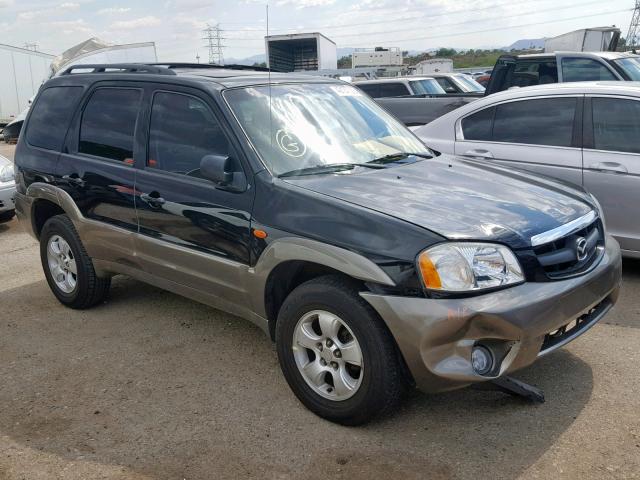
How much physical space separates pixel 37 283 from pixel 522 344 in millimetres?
4647

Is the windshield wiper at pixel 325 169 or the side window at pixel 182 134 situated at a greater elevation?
Result: the side window at pixel 182 134

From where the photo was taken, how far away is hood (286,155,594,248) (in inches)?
119

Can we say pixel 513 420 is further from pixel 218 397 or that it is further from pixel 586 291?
pixel 218 397

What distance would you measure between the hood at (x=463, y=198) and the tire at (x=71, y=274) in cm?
219

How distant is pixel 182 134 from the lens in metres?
4.02

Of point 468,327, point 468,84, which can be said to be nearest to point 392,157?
point 468,327

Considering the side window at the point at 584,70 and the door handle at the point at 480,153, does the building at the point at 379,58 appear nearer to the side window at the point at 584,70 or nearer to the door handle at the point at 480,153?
the side window at the point at 584,70

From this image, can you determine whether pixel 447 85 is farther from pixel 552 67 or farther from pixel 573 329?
pixel 573 329

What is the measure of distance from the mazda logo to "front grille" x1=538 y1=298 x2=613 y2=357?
11.4 inches

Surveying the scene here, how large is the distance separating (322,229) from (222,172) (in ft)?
2.38

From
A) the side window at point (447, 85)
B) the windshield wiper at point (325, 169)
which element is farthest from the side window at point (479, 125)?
the side window at point (447, 85)

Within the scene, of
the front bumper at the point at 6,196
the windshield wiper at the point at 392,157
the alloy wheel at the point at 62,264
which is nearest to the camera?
the windshield wiper at the point at 392,157

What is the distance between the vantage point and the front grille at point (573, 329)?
3.09 m

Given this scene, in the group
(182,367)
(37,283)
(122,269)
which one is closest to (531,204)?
(182,367)
